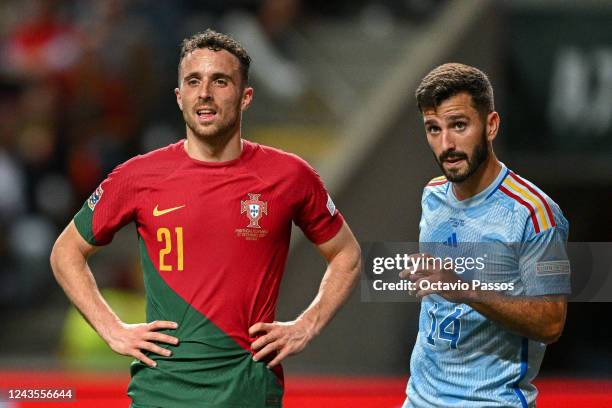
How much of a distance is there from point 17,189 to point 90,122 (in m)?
0.82

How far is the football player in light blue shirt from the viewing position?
400cm

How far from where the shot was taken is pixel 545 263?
4027 millimetres

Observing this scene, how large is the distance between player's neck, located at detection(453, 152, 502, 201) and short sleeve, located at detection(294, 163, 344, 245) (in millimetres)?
539

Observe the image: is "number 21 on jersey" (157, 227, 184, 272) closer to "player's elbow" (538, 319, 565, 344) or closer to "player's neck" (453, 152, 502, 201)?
"player's neck" (453, 152, 502, 201)

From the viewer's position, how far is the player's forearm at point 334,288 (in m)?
4.45

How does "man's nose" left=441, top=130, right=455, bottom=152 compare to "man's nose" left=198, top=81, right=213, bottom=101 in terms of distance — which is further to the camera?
"man's nose" left=198, top=81, right=213, bottom=101

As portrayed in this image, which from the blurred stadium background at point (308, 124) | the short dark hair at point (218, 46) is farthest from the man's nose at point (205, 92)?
the blurred stadium background at point (308, 124)

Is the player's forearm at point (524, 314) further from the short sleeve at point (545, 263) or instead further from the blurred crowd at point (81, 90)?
the blurred crowd at point (81, 90)

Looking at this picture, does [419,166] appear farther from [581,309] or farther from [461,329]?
[461,329]

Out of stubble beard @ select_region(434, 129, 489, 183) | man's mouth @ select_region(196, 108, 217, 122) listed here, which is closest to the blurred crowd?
man's mouth @ select_region(196, 108, 217, 122)

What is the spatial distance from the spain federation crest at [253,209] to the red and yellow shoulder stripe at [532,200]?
0.84 m

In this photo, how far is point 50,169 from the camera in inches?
362

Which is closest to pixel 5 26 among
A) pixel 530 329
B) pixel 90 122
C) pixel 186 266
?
pixel 90 122

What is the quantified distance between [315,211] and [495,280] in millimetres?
749
